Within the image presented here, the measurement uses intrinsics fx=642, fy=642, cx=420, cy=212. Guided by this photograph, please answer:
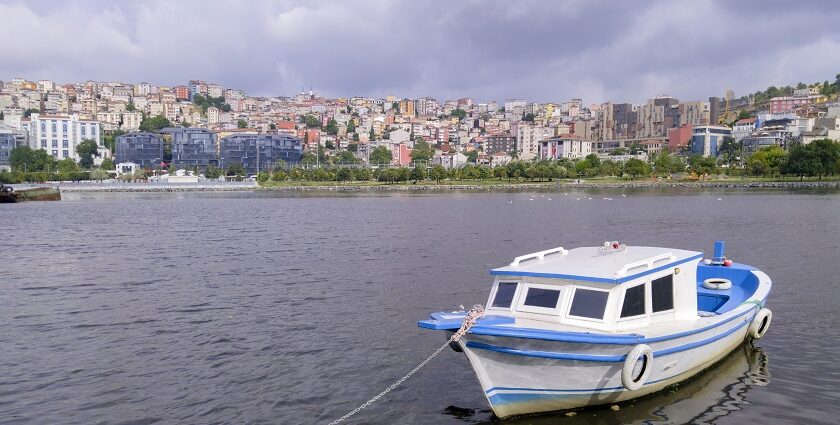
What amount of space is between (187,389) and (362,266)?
18798mm

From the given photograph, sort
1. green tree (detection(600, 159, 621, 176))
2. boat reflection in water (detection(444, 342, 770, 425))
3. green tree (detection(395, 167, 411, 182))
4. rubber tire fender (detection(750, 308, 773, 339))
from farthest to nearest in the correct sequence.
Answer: green tree (detection(395, 167, 411, 182)), green tree (detection(600, 159, 621, 176)), rubber tire fender (detection(750, 308, 773, 339)), boat reflection in water (detection(444, 342, 770, 425))

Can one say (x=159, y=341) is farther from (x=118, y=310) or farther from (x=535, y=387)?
(x=535, y=387)

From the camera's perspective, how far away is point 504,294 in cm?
1404

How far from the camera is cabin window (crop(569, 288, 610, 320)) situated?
13.1 meters

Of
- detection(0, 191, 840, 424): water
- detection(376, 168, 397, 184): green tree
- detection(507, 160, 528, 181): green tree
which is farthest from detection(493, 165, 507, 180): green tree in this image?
detection(0, 191, 840, 424): water

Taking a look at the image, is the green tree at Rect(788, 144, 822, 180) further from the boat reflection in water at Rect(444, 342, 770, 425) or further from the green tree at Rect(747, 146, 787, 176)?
the boat reflection in water at Rect(444, 342, 770, 425)

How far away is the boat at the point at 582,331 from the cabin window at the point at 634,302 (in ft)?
0.07

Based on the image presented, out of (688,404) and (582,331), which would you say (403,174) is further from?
(582,331)

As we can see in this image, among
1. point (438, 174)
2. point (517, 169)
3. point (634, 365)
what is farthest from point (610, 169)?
point (634, 365)

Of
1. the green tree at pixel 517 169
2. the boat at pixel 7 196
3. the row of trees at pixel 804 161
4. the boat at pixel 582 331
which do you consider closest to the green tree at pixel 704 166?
the row of trees at pixel 804 161

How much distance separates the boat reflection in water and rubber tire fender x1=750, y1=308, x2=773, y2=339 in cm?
103

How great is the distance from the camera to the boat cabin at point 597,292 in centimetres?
1309

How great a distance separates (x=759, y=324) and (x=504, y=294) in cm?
893

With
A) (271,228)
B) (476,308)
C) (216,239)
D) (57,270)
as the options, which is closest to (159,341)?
(476,308)
